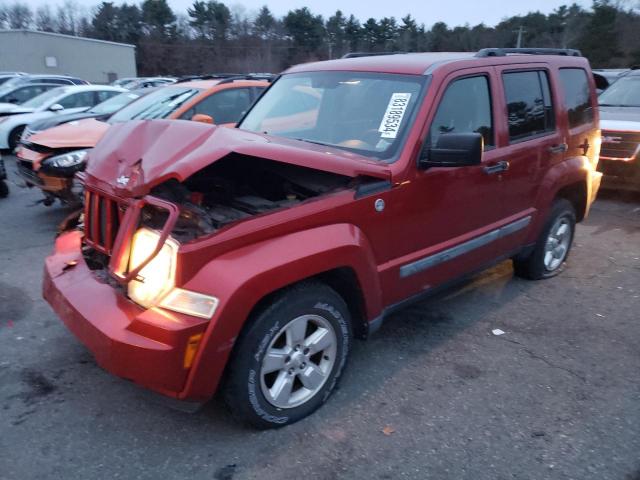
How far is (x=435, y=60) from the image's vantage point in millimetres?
3740

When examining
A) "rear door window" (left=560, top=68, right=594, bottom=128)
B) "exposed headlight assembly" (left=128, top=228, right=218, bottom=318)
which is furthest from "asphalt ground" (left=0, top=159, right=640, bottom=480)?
"rear door window" (left=560, top=68, right=594, bottom=128)

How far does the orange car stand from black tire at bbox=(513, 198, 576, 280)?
152 inches

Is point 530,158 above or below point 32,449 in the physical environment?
above

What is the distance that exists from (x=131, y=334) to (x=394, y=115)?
6.78ft

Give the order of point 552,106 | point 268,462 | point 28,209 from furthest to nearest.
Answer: point 28,209 → point 552,106 → point 268,462

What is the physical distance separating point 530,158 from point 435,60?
1.15 metres

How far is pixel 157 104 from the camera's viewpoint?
A: 289 inches

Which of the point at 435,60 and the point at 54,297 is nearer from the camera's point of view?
the point at 54,297

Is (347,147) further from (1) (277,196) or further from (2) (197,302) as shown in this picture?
(2) (197,302)

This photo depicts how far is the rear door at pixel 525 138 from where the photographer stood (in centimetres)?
403

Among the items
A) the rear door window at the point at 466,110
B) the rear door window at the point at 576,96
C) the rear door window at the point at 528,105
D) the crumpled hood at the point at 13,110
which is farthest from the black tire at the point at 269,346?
the crumpled hood at the point at 13,110

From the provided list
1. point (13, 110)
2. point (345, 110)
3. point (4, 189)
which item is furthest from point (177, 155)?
point (13, 110)

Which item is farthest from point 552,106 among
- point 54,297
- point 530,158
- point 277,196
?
point 54,297

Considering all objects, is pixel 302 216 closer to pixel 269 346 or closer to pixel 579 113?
pixel 269 346
